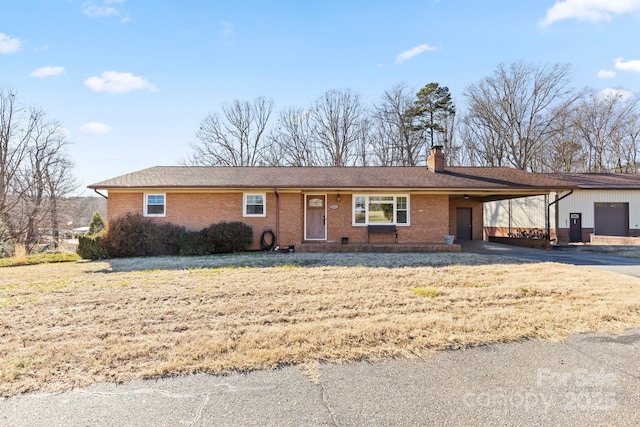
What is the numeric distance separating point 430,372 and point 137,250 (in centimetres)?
1279

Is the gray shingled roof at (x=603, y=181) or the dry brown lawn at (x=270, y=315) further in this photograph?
the gray shingled roof at (x=603, y=181)

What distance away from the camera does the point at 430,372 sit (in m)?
3.45

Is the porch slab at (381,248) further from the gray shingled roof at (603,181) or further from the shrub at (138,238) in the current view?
the gray shingled roof at (603,181)

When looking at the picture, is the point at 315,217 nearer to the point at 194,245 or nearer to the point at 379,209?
the point at 379,209

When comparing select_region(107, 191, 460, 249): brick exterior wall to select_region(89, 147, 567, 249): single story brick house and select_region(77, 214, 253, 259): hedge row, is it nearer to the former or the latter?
select_region(89, 147, 567, 249): single story brick house

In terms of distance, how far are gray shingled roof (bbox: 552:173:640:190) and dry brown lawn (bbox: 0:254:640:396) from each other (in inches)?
577

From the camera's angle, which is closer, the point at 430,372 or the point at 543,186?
the point at 430,372

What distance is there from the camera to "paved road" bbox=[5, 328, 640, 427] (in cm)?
267

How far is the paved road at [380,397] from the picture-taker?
2.67 meters

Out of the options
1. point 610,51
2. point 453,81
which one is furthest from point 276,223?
point 453,81

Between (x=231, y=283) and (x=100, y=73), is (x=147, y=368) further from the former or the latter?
(x=100, y=73)

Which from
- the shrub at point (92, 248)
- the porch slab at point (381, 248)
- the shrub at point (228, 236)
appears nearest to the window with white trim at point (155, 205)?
the shrub at point (92, 248)

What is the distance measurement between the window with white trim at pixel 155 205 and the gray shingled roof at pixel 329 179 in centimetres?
64

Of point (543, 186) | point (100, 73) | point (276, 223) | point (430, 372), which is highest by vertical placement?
point (100, 73)
